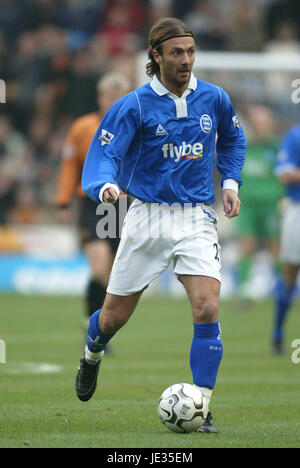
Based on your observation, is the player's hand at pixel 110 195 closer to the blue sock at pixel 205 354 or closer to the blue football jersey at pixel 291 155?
the blue sock at pixel 205 354

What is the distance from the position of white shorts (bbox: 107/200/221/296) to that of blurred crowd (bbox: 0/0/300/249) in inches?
466

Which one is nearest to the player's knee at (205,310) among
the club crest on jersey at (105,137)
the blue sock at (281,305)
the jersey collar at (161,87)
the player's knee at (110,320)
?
the player's knee at (110,320)

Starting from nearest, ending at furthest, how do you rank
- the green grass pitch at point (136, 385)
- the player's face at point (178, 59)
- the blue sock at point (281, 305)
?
the green grass pitch at point (136, 385) < the player's face at point (178, 59) < the blue sock at point (281, 305)

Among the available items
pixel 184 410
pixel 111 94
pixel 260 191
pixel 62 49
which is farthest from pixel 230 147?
pixel 62 49

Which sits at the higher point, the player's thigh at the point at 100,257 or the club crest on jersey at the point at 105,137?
the club crest on jersey at the point at 105,137

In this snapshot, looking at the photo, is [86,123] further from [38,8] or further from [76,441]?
[38,8]

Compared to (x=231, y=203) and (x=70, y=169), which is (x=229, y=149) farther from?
(x=70, y=169)

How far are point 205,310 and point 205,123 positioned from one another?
3.76 feet

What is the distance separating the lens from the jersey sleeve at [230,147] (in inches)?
246

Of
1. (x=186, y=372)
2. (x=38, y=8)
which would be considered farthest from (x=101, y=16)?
(x=186, y=372)

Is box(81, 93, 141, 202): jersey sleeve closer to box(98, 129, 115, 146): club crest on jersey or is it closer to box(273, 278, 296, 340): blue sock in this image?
box(98, 129, 115, 146): club crest on jersey

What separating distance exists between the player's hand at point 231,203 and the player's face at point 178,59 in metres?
0.71

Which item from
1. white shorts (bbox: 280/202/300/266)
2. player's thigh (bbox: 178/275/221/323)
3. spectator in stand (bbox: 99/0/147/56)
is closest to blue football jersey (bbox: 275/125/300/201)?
white shorts (bbox: 280/202/300/266)
